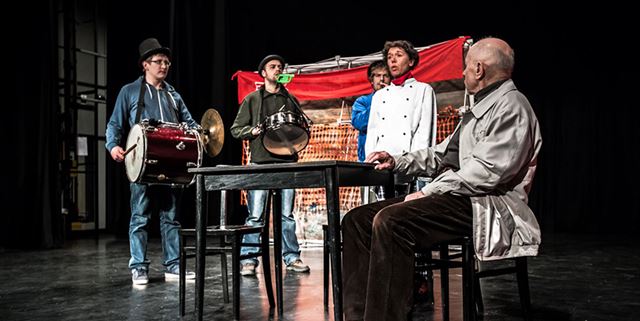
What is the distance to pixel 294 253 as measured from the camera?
4824 millimetres

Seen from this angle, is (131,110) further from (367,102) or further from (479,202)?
(479,202)

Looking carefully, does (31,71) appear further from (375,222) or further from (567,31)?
(567,31)

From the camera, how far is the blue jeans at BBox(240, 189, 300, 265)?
4.62 metres

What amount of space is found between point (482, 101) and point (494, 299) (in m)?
1.62

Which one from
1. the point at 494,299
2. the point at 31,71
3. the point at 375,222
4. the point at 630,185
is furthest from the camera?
the point at 630,185

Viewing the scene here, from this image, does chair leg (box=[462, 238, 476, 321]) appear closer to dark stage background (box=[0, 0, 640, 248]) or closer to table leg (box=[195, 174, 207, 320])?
table leg (box=[195, 174, 207, 320])

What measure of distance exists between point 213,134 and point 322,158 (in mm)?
2783

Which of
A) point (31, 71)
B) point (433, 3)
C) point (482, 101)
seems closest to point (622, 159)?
point (433, 3)

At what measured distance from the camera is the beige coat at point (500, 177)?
2.23 meters

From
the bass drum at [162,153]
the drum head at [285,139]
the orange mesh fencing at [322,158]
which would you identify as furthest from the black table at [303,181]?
the orange mesh fencing at [322,158]

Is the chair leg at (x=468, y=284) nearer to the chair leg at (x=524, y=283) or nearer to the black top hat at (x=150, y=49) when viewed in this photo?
the chair leg at (x=524, y=283)

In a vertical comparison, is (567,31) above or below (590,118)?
above

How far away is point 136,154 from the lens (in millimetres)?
4051

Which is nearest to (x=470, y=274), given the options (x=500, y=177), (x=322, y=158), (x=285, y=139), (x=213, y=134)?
(x=500, y=177)
